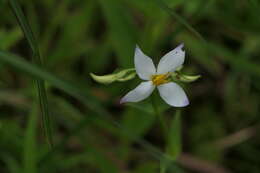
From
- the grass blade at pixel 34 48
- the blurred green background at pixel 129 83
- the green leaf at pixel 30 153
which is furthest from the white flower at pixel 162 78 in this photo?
the blurred green background at pixel 129 83

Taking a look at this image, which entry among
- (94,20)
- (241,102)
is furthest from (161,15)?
(241,102)

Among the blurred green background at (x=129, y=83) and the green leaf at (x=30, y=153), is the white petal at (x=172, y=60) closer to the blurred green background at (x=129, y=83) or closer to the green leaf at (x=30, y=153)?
the green leaf at (x=30, y=153)

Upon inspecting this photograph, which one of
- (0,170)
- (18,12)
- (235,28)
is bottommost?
(0,170)

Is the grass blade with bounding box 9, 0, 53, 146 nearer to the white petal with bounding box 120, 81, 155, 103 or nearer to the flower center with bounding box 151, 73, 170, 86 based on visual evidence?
the white petal with bounding box 120, 81, 155, 103

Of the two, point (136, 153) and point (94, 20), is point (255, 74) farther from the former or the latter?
point (94, 20)

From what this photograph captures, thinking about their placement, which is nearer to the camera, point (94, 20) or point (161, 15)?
point (161, 15)

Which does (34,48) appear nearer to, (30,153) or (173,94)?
(173,94)
